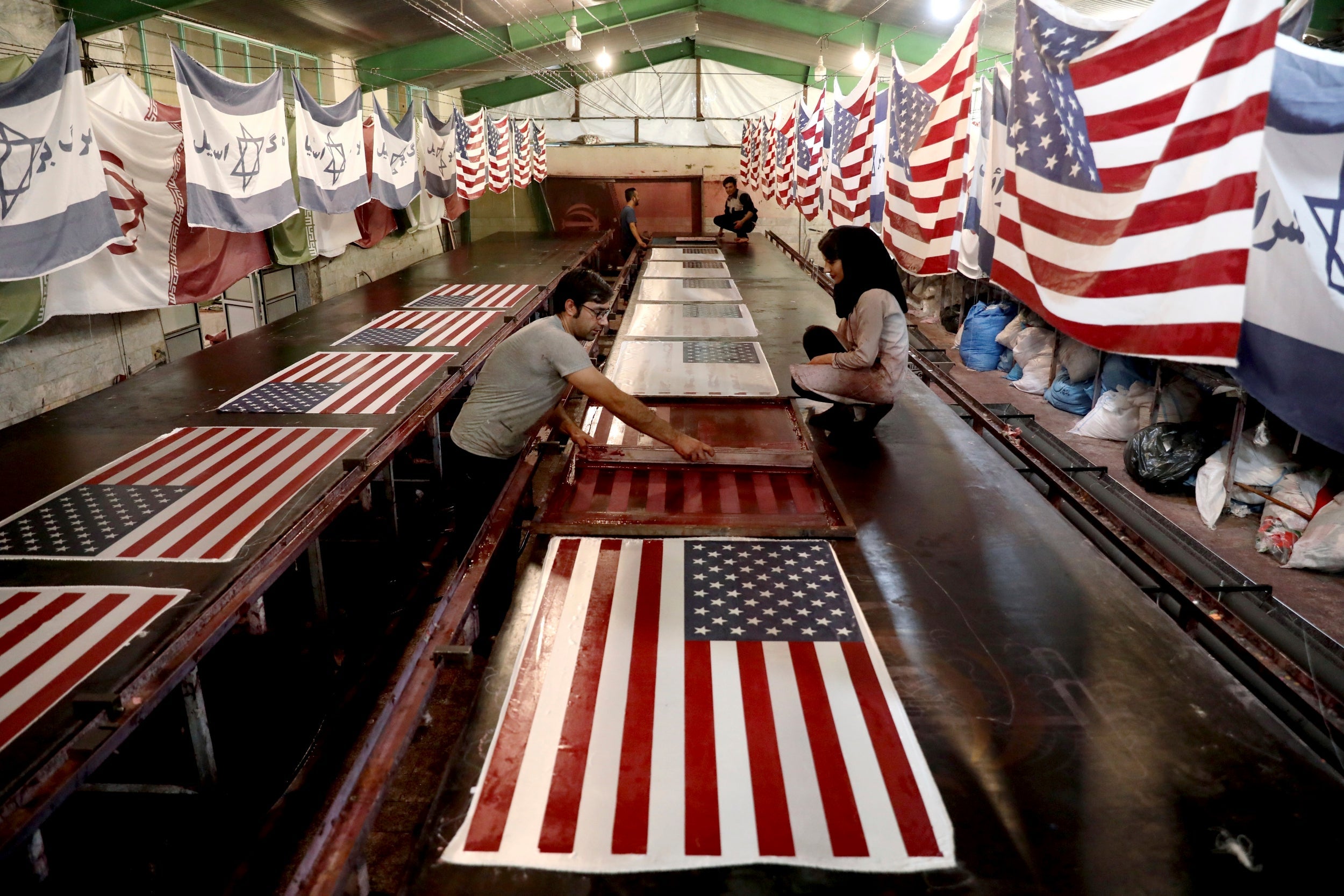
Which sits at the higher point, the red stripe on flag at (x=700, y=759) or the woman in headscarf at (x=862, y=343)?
the woman in headscarf at (x=862, y=343)

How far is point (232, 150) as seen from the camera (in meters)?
6.95

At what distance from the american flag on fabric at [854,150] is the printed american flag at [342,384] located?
13.2ft

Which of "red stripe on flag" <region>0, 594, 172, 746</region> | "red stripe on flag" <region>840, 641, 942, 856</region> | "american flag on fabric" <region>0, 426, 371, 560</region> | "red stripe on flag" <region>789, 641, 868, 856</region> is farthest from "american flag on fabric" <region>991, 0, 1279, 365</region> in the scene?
"american flag on fabric" <region>0, 426, 371, 560</region>

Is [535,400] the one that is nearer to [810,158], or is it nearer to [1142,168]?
[1142,168]

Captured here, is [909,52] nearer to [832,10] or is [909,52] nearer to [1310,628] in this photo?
[832,10]

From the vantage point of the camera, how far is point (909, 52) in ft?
43.9

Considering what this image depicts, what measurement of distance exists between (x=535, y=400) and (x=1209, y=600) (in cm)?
301

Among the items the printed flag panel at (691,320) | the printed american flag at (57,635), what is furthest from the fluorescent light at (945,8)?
the printed american flag at (57,635)

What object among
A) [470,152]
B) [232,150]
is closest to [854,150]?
[232,150]

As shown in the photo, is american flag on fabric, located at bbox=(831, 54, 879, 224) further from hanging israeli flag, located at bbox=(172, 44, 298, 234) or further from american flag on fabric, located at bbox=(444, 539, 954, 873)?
american flag on fabric, located at bbox=(444, 539, 954, 873)

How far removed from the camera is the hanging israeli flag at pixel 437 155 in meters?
12.6

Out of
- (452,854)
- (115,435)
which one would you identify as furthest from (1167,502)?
(115,435)

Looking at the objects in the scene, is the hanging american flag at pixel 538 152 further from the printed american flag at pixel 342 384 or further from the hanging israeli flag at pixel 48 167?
the hanging israeli flag at pixel 48 167

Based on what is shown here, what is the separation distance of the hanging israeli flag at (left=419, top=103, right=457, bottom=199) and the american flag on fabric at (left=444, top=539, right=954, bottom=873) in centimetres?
1125
